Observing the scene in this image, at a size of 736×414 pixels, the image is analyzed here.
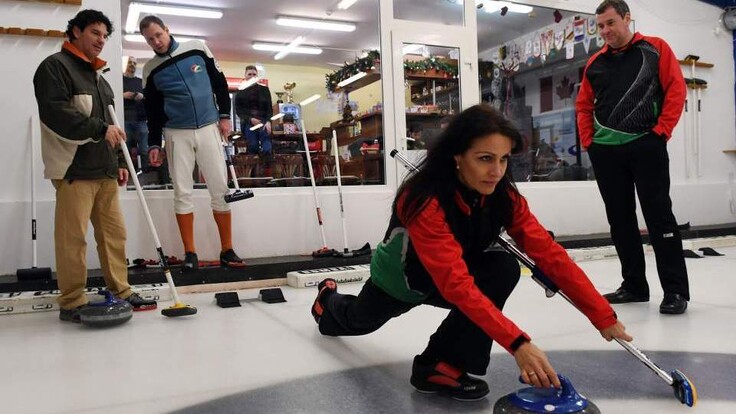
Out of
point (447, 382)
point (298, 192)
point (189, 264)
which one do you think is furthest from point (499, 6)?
point (447, 382)

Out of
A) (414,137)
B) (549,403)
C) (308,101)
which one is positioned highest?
(308,101)

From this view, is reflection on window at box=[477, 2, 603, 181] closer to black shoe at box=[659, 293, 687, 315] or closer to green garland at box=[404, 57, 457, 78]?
green garland at box=[404, 57, 457, 78]

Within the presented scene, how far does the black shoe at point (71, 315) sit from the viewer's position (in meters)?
2.98

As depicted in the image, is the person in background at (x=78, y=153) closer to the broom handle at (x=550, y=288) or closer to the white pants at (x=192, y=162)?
the white pants at (x=192, y=162)

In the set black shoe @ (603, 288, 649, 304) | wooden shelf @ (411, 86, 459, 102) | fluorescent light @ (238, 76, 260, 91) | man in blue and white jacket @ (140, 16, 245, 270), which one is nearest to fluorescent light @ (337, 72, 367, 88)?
wooden shelf @ (411, 86, 459, 102)

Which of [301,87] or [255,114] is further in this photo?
[301,87]

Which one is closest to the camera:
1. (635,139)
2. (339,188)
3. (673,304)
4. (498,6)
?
(673,304)

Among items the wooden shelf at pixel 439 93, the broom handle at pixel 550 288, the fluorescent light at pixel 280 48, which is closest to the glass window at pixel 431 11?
the wooden shelf at pixel 439 93

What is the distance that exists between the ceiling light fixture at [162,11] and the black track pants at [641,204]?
350 cm

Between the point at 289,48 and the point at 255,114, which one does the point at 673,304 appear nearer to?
the point at 255,114

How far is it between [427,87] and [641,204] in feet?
10.1

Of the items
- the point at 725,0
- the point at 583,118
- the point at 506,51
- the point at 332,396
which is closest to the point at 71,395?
the point at 332,396

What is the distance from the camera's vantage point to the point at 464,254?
1803mm

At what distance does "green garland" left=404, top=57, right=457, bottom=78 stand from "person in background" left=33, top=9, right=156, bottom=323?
311 cm
